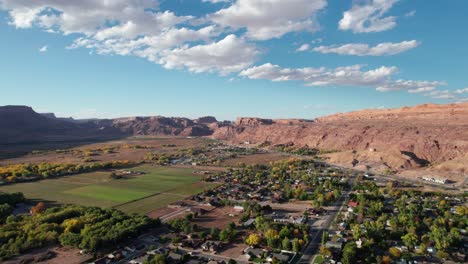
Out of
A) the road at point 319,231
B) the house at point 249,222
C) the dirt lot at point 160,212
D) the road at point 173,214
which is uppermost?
the house at point 249,222

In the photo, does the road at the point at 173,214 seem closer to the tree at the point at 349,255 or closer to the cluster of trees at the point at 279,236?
the cluster of trees at the point at 279,236

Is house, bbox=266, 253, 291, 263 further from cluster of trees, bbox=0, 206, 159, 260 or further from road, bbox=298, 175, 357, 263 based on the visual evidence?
cluster of trees, bbox=0, 206, 159, 260

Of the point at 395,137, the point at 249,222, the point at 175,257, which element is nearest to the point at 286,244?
the point at 249,222

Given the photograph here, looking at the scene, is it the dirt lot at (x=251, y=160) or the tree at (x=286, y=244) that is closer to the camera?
the tree at (x=286, y=244)

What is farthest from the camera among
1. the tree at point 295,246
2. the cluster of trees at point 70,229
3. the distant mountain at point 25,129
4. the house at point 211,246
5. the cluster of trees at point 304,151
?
the distant mountain at point 25,129

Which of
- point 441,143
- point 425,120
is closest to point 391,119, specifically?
point 425,120

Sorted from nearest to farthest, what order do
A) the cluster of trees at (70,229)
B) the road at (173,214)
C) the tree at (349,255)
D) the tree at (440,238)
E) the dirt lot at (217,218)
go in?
the tree at (349,255) → the tree at (440,238) → the cluster of trees at (70,229) → the dirt lot at (217,218) → the road at (173,214)

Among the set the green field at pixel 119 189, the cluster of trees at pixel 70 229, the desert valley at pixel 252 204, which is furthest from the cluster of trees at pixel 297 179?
the cluster of trees at pixel 70 229
